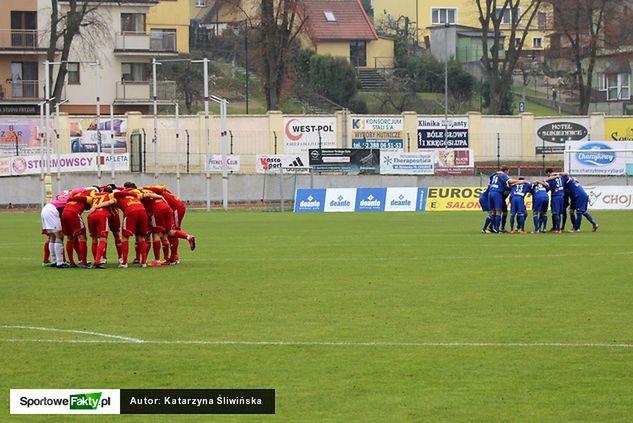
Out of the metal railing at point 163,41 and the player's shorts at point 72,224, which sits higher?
the metal railing at point 163,41

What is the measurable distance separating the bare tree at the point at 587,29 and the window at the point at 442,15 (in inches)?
877

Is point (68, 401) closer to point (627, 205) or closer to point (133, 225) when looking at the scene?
point (133, 225)

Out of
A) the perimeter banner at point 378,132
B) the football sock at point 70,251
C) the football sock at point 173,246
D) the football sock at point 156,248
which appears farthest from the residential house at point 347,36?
the football sock at point 70,251

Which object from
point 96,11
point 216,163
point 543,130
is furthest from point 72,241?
point 96,11

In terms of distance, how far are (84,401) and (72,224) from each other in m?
15.1

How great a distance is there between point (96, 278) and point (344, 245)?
10.5 meters

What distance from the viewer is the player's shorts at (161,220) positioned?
26.7 metres

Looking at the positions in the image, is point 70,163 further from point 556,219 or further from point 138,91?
point 556,219

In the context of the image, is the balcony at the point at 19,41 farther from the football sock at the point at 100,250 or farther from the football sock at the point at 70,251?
the football sock at the point at 100,250

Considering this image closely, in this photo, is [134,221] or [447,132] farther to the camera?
[447,132]

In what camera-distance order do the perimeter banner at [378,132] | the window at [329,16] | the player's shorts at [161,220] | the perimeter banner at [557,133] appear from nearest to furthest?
the player's shorts at [161,220] < the perimeter banner at [378,132] < the perimeter banner at [557,133] < the window at [329,16]

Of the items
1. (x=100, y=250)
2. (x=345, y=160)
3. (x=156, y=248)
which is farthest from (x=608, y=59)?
(x=100, y=250)

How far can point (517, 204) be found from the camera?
38.0 metres

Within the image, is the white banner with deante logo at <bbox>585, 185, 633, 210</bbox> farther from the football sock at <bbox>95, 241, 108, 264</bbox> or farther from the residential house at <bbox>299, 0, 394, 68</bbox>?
the residential house at <bbox>299, 0, 394, 68</bbox>
